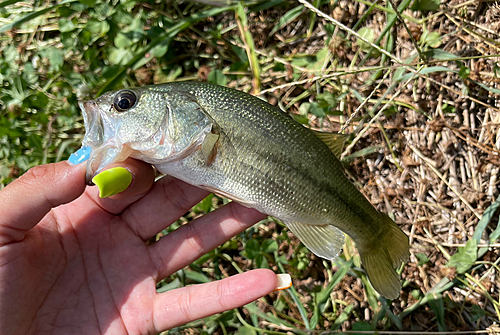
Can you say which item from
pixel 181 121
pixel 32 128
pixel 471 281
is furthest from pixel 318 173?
pixel 32 128

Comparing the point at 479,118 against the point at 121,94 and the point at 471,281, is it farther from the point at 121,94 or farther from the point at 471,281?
the point at 121,94

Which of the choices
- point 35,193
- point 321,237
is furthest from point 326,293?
point 35,193

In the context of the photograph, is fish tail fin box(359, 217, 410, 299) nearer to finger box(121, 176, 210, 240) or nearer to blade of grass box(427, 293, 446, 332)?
blade of grass box(427, 293, 446, 332)

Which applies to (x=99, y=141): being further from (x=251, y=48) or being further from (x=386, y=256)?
→ (x=386, y=256)

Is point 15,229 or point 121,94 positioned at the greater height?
point 121,94

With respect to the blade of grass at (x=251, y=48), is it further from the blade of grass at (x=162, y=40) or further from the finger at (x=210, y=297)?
the finger at (x=210, y=297)
